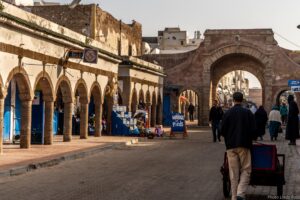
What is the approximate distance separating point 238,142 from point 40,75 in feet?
43.0

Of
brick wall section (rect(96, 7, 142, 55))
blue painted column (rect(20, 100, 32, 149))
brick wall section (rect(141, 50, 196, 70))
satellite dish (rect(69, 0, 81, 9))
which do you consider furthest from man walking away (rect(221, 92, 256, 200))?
brick wall section (rect(141, 50, 196, 70))

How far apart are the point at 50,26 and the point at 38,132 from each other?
14.1ft

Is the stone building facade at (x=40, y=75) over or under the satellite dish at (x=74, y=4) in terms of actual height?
under

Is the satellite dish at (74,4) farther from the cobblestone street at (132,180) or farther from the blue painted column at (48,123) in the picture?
the cobblestone street at (132,180)

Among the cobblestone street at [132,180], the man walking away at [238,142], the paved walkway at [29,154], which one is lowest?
the cobblestone street at [132,180]

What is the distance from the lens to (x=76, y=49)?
24.2m

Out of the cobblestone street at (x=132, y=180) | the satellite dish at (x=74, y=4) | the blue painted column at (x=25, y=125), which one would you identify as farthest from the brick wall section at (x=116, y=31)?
the cobblestone street at (x=132, y=180)

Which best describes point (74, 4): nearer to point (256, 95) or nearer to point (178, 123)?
point (178, 123)

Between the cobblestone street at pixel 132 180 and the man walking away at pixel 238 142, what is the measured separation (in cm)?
96

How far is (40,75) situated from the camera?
68.9 ft

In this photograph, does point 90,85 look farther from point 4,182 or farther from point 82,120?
point 4,182

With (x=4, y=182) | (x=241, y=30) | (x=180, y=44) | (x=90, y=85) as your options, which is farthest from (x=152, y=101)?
(x=180, y=44)

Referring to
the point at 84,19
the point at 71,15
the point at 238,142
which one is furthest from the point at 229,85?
the point at 238,142

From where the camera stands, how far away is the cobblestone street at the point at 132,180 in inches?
409
